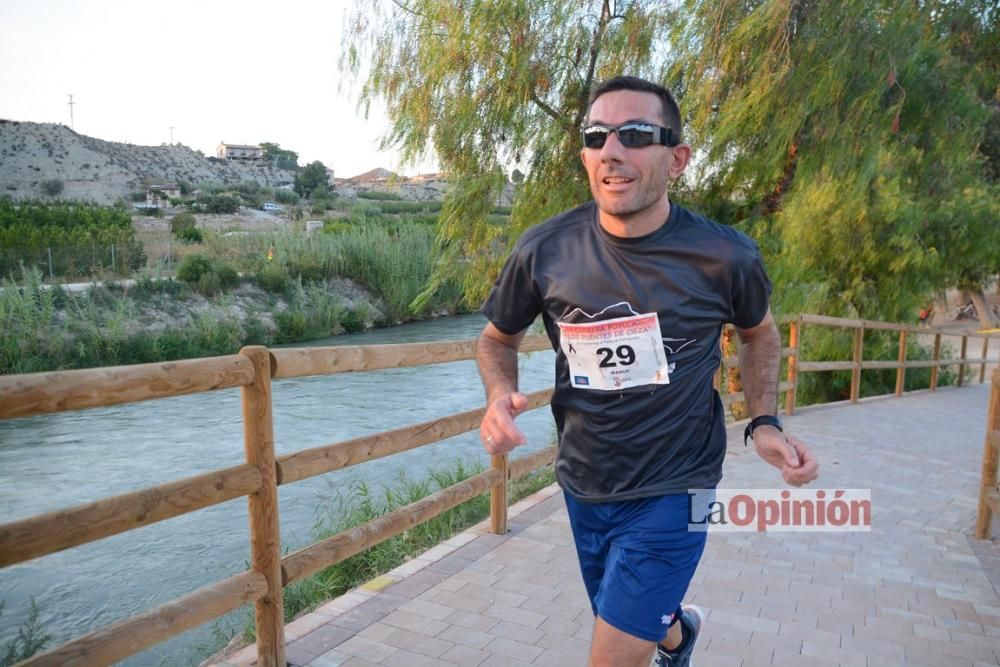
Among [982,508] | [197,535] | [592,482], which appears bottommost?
[197,535]

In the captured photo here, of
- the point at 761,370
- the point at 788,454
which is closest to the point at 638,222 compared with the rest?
the point at 761,370

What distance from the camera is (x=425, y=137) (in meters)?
8.12

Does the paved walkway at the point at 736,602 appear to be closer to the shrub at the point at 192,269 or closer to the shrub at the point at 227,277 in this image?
the shrub at the point at 192,269

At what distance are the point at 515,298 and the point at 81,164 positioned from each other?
65374 mm

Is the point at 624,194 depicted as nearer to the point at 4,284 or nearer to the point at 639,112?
the point at 639,112

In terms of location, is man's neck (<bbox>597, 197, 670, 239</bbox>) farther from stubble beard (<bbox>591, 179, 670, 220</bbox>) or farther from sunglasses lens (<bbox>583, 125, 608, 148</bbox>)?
sunglasses lens (<bbox>583, 125, 608, 148</bbox>)

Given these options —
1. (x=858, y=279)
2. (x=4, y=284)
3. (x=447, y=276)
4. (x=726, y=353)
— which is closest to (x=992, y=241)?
(x=858, y=279)

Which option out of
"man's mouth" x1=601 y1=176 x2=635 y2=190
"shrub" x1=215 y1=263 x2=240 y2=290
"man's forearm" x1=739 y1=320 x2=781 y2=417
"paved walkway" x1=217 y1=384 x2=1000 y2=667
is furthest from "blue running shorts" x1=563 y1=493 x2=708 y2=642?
"shrub" x1=215 y1=263 x2=240 y2=290

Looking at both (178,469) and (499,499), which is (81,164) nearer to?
(178,469)

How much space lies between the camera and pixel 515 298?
7.89ft

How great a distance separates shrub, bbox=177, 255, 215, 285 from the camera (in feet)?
72.0

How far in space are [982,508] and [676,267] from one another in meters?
3.93

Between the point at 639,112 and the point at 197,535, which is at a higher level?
the point at 639,112

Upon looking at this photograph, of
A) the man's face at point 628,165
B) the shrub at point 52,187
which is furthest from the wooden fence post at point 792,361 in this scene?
the shrub at point 52,187
